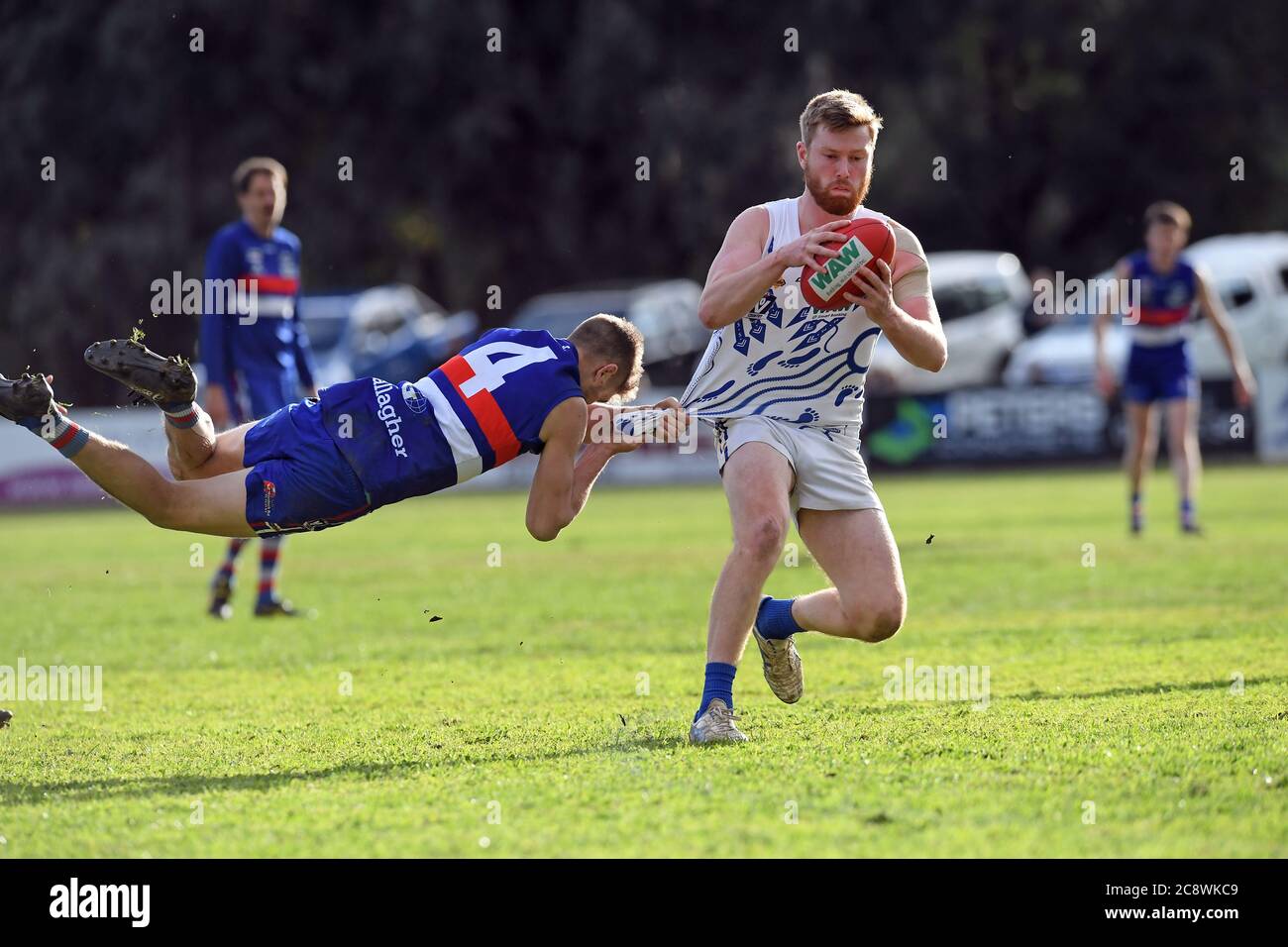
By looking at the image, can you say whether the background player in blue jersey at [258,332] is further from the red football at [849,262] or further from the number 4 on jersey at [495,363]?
the red football at [849,262]

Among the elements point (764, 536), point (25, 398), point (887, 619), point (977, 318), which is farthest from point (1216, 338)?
point (25, 398)

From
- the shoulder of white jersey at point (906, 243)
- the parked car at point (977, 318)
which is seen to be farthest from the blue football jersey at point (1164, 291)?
the parked car at point (977, 318)

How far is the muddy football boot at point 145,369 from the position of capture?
637cm

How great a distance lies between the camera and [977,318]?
2922cm

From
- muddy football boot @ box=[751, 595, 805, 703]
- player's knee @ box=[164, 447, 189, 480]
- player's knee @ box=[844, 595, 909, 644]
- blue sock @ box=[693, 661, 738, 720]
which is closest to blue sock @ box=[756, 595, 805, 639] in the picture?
muddy football boot @ box=[751, 595, 805, 703]

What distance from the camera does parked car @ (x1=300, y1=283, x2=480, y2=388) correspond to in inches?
1152

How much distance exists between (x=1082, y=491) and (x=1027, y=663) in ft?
44.0

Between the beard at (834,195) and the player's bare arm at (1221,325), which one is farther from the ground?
the player's bare arm at (1221,325)

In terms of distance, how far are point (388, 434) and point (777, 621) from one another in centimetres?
156

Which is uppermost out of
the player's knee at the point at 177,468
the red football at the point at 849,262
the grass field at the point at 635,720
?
the red football at the point at 849,262

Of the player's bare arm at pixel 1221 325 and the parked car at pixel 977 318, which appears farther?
the parked car at pixel 977 318

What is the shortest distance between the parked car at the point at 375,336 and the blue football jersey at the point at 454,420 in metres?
21.9

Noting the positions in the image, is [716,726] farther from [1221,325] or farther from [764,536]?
[1221,325]
